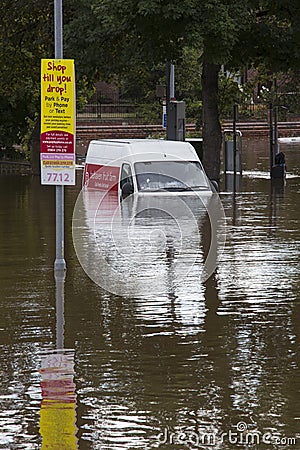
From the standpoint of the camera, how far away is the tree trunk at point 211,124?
3534 cm

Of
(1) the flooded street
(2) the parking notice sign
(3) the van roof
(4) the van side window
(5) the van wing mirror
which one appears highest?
(2) the parking notice sign

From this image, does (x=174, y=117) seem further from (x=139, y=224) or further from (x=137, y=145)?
(x=139, y=224)

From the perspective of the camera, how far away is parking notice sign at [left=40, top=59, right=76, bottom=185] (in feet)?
47.5

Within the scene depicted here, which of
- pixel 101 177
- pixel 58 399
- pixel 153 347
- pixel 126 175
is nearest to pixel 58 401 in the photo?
pixel 58 399

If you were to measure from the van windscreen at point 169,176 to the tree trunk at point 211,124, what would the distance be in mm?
8962

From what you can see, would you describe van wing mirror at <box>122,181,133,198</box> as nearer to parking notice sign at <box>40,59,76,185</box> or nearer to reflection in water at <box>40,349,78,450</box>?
parking notice sign at <box>40,59,76,185</box>

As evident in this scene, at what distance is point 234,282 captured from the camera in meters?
15.2

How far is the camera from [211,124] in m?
35.4

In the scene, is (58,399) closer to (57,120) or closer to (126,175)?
(57,120)

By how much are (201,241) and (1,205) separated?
31.5 feet

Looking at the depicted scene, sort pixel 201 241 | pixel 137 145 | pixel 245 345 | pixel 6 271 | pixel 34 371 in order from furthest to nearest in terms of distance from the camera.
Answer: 1. pixel 137 145
2. pixel 201 241
3. pixel 6 271
4. pixel 245 345
5. pixel 34 371

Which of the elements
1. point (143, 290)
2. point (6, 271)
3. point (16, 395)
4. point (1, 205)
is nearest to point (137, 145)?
point (1, 205)

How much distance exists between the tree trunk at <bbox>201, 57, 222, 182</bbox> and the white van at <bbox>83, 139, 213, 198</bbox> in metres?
7.85

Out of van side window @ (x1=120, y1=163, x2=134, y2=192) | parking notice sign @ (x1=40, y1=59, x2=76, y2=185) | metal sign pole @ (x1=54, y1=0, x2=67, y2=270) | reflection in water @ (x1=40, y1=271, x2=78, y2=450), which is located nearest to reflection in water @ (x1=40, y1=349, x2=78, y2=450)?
reflection in water @ (x1=40, y1=271, x2=78, y2=450)
